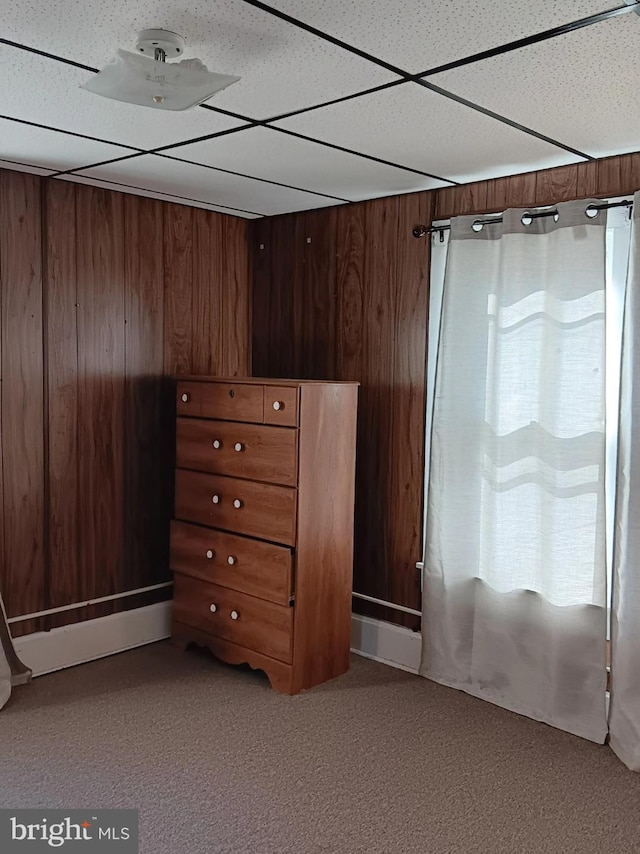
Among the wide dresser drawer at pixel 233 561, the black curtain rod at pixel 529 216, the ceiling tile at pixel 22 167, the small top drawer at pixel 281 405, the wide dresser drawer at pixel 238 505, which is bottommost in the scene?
the wide dresser drawer at pixel 233 561

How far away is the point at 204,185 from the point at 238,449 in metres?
1.21

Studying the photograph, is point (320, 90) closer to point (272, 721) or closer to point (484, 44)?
point (484, 44)

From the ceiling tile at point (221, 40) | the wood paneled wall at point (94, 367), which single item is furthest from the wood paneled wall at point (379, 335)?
the ceiling tile at point (221, 40)

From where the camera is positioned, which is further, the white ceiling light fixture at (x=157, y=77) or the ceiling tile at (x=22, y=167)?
the ceiling tile at (x=22, y=167)

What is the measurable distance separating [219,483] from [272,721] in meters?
1.10

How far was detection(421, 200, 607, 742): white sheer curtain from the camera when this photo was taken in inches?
121

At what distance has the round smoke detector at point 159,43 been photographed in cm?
188

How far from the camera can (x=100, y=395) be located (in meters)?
3.81

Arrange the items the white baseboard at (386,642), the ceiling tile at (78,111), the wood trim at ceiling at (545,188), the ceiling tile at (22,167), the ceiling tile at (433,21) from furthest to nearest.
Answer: the white baseboard at (386,642) < the ceiling tile at (22,167) < the wood trim at ceiling at (545,188) < the ceiling tile at (78,111) < the ceiling tile at (433,21)

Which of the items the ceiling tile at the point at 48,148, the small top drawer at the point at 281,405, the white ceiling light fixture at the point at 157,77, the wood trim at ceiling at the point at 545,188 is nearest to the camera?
the white ceiling light fixture at the point at 157,77

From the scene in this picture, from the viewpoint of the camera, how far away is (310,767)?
9.33 ft

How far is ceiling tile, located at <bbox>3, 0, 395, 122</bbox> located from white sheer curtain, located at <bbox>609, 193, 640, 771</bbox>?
133cm

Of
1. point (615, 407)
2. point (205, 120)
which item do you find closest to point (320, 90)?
point (205, 120)

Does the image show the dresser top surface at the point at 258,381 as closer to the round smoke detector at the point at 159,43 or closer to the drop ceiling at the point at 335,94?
the drop ceiling at the point at 335,94
